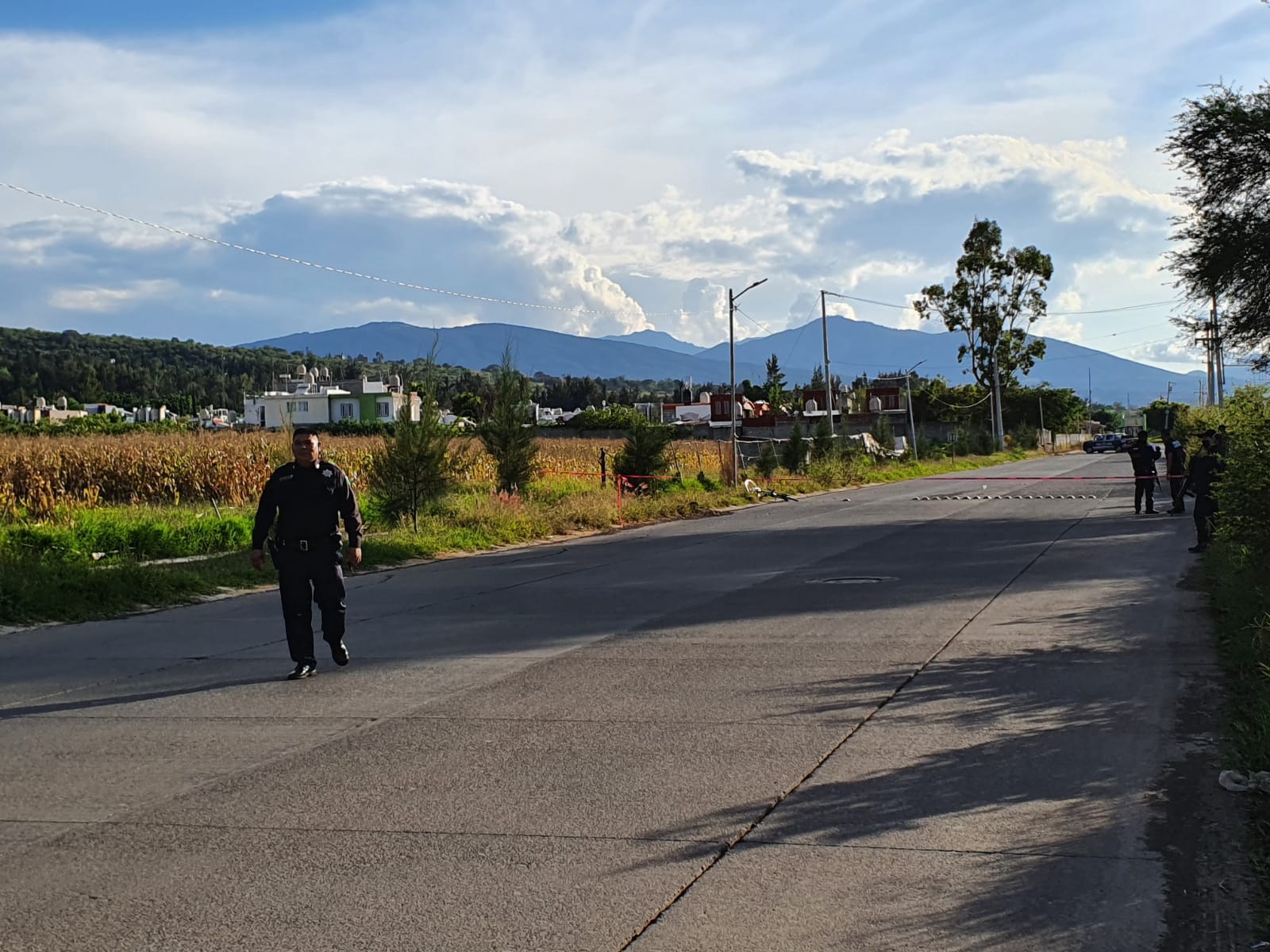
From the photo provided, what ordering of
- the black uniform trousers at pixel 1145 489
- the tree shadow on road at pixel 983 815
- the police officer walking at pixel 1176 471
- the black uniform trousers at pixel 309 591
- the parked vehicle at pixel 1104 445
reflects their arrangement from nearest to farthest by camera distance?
the tree shadow on road at pixel 983 815
the black uniform trousers at pixel 309 591
the police officer walking at pixel 1176 471
the black uniform trousers at pixel 1145 489
the parked vehicle at pixel 1104 445

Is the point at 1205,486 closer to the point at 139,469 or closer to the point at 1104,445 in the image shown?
the point at 139,469

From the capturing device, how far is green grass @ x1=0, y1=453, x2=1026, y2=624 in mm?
14602

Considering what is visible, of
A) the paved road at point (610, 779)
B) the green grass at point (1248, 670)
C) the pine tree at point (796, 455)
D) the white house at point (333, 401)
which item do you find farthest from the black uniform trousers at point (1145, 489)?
the white house at point (333, 401)

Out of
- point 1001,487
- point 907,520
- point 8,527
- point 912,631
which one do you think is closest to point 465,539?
point 8,527

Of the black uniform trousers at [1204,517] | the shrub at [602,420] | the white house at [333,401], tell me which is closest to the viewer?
the black uniform trousers at [1204,517]

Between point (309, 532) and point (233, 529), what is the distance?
12.3m

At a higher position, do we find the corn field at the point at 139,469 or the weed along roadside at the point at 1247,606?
the corn field at the point at 139,469

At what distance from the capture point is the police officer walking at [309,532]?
33.0ft

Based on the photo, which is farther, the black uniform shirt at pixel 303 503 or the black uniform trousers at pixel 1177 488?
the black uniform trousers at pixel 1177 488

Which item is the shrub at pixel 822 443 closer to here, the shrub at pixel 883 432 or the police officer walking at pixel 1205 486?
the shrub at pixel 883 432

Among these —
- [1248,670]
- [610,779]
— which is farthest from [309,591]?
[1248,670]

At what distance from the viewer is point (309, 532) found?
10.1 m

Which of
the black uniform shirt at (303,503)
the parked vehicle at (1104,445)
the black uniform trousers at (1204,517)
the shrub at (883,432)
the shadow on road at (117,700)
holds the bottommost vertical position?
the shadow on road at (117,700)

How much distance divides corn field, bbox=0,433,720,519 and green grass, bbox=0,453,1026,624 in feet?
5.03
